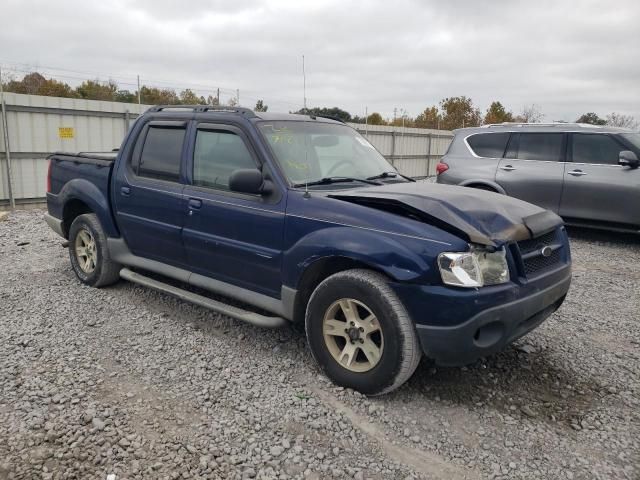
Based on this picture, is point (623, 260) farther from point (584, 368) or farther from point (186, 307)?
point (186, 307)

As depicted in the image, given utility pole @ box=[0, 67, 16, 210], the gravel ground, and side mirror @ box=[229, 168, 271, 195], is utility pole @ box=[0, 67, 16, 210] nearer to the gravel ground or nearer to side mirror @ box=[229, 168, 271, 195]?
the gravel ground

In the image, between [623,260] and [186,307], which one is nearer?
[186,307]

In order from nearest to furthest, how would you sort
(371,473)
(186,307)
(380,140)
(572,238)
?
(371,473)
(186,307)
(572,238)
(380,140)

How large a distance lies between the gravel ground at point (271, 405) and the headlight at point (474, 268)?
0.85 metres

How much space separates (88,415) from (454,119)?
122 feet

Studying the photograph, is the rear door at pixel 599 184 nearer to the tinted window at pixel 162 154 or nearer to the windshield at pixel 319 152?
the windshield at pixel 319 152

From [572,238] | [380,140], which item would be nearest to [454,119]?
[380,140]

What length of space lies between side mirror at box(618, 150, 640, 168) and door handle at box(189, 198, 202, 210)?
6386 mm

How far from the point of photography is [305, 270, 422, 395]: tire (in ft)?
10.3

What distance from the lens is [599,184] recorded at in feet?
25.7

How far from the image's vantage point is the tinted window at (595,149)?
26.0 feet

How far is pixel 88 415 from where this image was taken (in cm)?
309

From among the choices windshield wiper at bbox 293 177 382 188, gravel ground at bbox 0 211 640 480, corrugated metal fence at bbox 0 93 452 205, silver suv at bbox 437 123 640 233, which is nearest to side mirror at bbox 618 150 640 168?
silver suv at bbox 437 123 640 233

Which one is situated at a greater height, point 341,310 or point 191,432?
point 341,310
